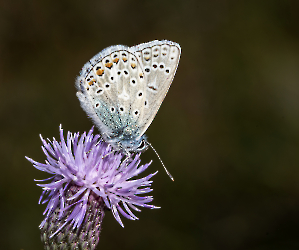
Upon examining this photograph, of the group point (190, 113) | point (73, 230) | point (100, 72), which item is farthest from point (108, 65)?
point (190, 113)

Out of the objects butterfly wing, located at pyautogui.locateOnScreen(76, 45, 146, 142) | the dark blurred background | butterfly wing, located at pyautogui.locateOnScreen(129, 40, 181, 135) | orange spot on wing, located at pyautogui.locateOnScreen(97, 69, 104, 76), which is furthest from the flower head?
the dark blurred background

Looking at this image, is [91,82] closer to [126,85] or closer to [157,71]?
[126,85]

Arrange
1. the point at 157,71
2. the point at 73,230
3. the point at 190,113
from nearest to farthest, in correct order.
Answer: the point at 73,230 < the point at 157,71 < the point at 190,113

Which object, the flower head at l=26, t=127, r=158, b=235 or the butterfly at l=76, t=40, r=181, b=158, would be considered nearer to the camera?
the flower head at l=26, t=127, r=158, b=235

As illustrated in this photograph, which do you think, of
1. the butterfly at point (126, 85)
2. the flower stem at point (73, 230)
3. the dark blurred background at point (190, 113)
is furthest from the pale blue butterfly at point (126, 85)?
the dark blurred background at point (190, 113)

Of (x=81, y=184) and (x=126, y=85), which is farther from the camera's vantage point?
(x=126, y=85)

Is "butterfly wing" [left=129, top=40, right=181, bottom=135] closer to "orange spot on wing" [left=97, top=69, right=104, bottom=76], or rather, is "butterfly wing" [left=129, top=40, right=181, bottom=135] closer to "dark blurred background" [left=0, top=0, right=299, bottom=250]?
"orange spot on wing" [left=97, top=69, right=104, bottom=76]
